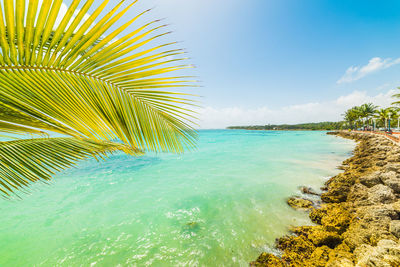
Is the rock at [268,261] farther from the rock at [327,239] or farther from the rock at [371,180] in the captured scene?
the rock at [371,180]

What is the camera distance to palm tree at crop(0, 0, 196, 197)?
0.77 m

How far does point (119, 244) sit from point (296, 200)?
6.69 metres

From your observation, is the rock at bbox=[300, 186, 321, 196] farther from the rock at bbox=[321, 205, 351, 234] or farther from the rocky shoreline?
the rock at bbox=[321, 205, 351, 234]

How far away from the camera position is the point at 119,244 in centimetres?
496

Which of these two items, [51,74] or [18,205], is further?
[18,205]

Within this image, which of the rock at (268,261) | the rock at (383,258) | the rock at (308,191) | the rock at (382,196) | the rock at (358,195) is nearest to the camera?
the rock at (383,258)

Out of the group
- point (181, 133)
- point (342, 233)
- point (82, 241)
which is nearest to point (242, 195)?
point (342, 233)

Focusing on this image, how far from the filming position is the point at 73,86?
3.27ft

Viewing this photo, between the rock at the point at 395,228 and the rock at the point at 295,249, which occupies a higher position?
the rock at the point at 395,228

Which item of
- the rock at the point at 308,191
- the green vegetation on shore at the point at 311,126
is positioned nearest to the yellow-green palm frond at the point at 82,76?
the rock at the point at 308,191

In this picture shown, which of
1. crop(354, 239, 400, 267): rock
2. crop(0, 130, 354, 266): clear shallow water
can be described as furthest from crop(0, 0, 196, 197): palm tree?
crop(0, 130, 354, 266): clear shallow water

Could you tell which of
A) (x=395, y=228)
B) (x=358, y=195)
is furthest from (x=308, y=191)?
(x=395, y=228)

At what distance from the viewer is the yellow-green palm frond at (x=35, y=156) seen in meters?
1.15

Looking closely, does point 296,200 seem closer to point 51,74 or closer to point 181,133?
point 181,133
